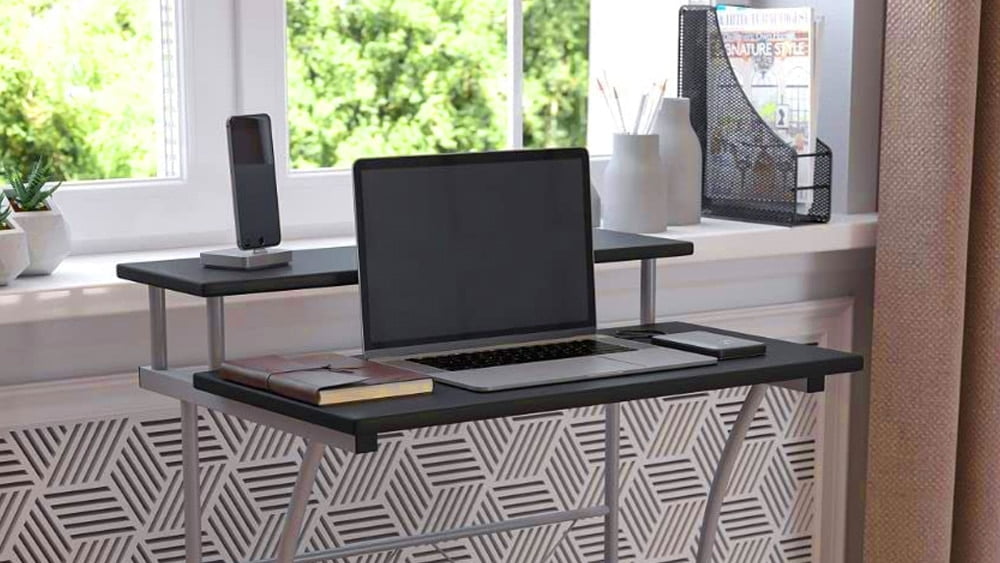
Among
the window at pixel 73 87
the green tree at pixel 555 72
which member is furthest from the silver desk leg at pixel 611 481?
the green tree at pixel 555 72

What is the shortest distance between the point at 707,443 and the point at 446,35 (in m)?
4.43

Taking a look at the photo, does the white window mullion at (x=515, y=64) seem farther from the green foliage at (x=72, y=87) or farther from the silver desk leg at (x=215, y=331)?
the green foliage at (x=72, y=87)

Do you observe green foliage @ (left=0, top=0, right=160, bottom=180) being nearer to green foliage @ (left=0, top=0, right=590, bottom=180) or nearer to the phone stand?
green foliage @ (left=0, top=0, right=590, bottom=180)

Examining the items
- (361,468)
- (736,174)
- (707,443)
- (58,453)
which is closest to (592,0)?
(736,174)

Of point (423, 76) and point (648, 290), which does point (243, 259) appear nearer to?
point (648, 290)

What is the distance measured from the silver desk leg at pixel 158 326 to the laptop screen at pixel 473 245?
235 mm

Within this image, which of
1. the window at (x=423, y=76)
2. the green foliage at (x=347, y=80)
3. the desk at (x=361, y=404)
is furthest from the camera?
the window at (x=423, y=76)

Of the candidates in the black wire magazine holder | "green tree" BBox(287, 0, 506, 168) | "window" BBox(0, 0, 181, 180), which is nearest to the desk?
the black wire magazine holder

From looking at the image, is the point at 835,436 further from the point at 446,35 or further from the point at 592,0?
the point at 446,35

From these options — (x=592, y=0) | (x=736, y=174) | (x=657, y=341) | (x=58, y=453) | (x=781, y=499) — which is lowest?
(x=781, y=499)

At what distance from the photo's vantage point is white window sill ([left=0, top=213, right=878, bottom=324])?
185cm

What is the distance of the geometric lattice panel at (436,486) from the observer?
199 cm

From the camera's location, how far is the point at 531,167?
6.38 ft

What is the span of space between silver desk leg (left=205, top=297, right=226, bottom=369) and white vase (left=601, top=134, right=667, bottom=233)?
27.3 inches
